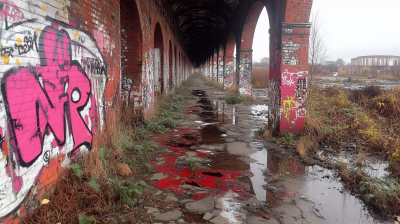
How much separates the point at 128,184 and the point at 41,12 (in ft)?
6.87

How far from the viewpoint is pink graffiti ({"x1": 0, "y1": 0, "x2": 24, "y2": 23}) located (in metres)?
2.01

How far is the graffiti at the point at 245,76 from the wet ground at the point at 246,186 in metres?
7.83

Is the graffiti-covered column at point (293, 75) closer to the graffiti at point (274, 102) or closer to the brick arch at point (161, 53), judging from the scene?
the graffiti at point (274, 102)

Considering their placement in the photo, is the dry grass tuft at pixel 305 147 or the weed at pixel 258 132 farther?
the weed at pixel 258 132

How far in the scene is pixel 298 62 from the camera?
5746mm

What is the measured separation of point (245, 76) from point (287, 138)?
7.90 metres

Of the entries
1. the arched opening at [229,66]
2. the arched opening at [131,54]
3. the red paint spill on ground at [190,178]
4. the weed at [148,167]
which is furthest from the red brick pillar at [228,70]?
the weed at [148,167]

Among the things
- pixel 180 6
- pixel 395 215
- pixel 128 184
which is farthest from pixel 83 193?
pixel 180 6

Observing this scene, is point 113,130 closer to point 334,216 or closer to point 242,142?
point 242,142

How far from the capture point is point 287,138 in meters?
5.52

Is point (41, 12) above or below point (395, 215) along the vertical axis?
above

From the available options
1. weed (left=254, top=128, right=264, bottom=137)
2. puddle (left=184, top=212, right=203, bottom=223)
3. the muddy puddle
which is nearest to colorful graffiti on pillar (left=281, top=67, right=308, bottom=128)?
weed (left=254, top=128, right=264, bottom=137)

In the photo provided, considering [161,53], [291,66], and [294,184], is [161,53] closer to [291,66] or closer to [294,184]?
[291,66]

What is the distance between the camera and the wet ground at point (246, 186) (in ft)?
8.55
